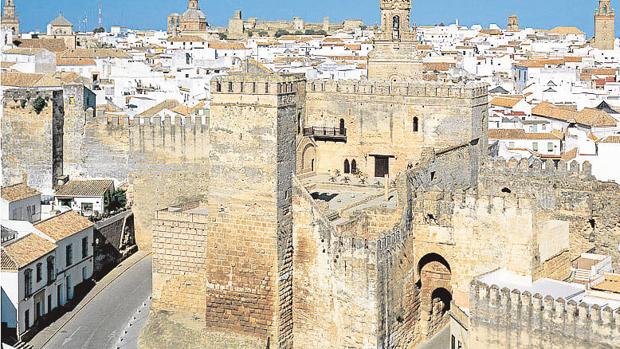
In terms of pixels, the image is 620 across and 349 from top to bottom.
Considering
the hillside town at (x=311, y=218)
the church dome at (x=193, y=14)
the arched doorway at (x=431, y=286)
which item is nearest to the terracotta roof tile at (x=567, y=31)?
the church dome at (x=193, y=14)

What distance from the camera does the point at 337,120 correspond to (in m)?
28.3

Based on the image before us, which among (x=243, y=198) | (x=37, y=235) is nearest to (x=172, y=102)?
(x=37, y=235)

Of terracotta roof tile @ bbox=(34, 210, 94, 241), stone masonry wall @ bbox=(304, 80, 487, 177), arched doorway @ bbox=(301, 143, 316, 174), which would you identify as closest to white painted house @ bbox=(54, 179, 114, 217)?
terracotta roof tile @ bbox=(34, 210, 94, 241)

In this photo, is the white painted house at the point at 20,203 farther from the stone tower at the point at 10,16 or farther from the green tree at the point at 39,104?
the stone tower at the point at 10,16

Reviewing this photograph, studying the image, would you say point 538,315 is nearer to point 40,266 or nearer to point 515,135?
point 40,266

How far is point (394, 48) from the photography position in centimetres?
3122

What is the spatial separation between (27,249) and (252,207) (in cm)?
621

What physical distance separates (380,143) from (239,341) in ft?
29.5

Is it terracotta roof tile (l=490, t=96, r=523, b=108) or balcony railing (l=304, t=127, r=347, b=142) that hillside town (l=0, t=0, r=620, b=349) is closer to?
balcony railing (l=304, t=127, r=347, b=142)

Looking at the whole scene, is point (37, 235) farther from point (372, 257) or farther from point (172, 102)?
point (172, 102)

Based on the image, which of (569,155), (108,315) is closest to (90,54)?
(569,155)

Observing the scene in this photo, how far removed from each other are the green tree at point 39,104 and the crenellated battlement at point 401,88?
7.35 meters

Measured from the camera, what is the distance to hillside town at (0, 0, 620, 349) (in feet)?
64.7

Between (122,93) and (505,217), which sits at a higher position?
(122,93)
